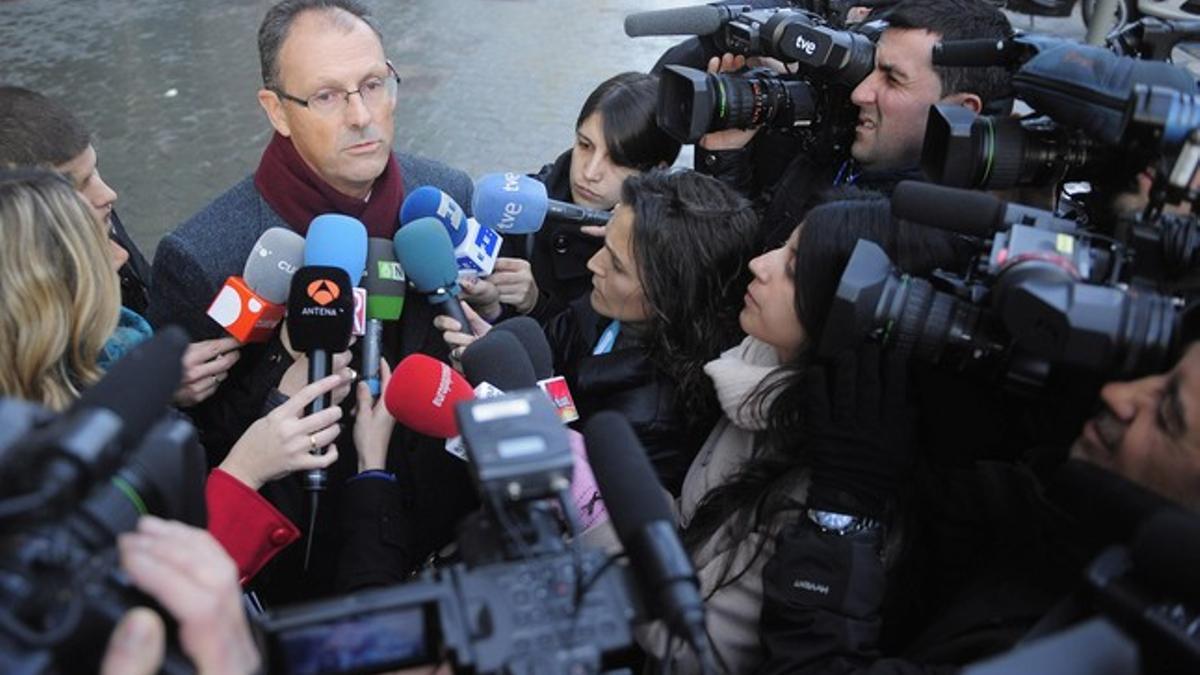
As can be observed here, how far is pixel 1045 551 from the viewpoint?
3.65 ft

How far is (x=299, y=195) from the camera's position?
1.84m

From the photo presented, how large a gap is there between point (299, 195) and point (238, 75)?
4693 mm

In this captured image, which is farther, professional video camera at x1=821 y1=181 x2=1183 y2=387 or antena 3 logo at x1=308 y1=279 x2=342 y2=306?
antena 3 logo at x1=308 y1=279 x2=342 y2=306

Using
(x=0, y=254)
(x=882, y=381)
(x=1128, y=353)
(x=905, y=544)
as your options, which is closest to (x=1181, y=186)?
(x=1128, y=353)

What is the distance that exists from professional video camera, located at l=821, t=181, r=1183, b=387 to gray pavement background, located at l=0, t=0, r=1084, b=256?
373cm

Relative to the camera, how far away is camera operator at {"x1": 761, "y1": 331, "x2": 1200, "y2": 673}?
100 cm

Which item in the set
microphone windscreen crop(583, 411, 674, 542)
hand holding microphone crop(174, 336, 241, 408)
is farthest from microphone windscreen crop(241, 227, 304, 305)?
microphone windscreen crop(583, 411, 674, 542)

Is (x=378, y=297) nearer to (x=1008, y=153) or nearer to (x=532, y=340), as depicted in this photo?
(x=532, y=340)

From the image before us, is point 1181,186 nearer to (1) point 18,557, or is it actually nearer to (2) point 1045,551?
(2) point 1045,551

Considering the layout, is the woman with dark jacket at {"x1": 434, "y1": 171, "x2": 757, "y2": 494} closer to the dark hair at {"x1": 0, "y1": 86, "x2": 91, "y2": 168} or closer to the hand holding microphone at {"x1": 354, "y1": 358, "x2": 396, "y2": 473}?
the hand holding microphone at {"x1": 354, "y1": 358, "x2": 396, "y2": 473}

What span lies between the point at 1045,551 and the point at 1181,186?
44cm

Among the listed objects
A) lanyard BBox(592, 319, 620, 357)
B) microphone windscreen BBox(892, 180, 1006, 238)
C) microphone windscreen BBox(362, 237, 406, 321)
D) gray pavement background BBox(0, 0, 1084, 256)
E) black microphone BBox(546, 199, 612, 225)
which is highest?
microphone windscreen BBox(892, 180, 1006, 238)

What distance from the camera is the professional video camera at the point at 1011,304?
0.94 meters

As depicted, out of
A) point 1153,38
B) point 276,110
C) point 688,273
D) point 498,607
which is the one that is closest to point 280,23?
point 276,110
